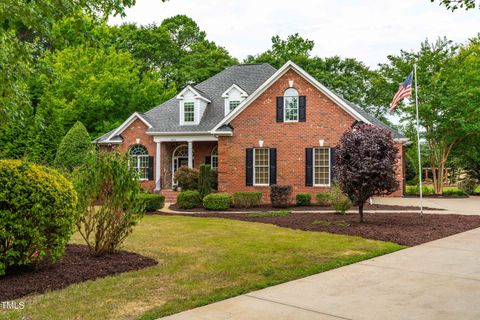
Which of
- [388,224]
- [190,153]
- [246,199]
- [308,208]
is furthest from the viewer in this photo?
[190,153]

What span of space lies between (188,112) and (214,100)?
82.1 inches

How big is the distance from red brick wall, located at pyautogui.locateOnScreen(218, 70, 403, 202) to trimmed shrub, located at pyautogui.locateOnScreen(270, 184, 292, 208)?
121 centimetres

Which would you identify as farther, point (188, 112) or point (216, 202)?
point (188, 112)

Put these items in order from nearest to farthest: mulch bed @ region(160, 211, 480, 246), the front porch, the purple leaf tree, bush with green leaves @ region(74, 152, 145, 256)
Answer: bush with green leaves @ region(74, 152, 145, 256), mulch bed @ region(160, 211, 480, 246), the purple leaf tree, the front porch

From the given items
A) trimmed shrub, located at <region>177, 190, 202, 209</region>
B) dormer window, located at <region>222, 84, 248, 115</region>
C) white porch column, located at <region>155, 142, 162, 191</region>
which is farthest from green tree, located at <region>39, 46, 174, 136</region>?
trimmed shrub, located at <region>177, 190, 202, 209</region>

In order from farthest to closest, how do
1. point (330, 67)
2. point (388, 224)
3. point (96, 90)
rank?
1. point (330, 67)
2. point (96, 90)
3. point (388, 224)

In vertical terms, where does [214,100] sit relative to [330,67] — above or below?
below

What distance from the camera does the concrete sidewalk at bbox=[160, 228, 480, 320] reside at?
4.68 meters

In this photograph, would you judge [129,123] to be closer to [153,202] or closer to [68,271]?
[153,202]

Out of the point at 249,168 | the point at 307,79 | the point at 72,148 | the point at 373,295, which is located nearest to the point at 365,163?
the point at 373,295

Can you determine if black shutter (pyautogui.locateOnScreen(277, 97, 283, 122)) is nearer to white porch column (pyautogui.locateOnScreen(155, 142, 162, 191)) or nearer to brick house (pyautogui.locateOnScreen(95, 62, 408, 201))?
brick house (pyautogui.locateOnScreen(95, 62, 408, 201))

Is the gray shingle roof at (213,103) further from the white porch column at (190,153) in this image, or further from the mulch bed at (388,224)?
the mulch bed at (388,224)

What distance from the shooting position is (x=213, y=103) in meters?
26.1

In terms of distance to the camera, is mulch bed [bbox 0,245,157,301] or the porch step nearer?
mulch bed [bbox 0,245,157,301]
